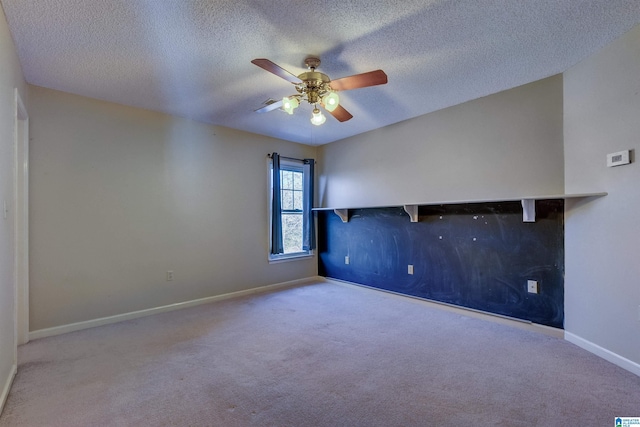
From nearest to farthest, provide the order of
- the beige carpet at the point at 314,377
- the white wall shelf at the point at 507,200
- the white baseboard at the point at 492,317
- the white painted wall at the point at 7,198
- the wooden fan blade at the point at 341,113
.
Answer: the beige carpet at the point at 314,377, the white painted wall at the point at 7,198, the white wall shelf at the point at 507,200, the wooden fan blade at the point at 341,113, the white baseboard at the point at 492,317

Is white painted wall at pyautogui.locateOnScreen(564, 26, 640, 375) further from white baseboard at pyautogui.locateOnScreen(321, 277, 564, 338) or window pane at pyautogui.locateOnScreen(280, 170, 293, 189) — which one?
window pane at pyautogui.locateOnScreen(280, 170, 293, 189)

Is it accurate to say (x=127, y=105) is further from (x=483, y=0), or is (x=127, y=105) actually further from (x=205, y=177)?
(x=483, y=0)

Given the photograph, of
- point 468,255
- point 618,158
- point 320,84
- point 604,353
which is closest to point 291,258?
point 468,255

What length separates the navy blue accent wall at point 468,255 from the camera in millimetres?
2811

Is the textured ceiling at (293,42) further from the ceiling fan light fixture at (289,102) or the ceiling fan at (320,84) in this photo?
the ceiling fan light fixture at (289,102)

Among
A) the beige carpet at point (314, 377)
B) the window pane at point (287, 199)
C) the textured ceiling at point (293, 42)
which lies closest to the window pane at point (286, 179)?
the window pane at point (287, 199)

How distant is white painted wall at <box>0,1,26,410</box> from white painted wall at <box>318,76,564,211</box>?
12.3 feet

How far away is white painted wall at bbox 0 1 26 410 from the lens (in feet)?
6.02

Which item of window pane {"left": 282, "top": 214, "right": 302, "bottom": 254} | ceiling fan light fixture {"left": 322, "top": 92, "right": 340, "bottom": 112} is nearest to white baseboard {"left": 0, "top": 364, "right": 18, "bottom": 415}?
ceiling fan light fixture {"left": 322, "top": 92, "right": 340, "bottom": 112}

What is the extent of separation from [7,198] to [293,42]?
7.33 feet

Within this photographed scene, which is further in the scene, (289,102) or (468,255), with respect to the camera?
(468,255)

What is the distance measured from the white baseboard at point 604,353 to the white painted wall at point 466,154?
1.30 meters

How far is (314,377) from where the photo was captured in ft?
6.74

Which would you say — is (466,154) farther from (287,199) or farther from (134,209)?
(134,209)
